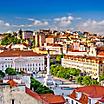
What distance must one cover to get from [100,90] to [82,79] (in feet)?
52.7

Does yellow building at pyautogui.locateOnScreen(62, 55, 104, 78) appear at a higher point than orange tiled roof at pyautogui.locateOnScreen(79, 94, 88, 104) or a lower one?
lower

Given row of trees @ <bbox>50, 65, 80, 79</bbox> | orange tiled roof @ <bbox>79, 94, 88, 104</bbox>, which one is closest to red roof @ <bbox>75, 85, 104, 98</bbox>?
orange tiled roof @ <bbox>79, 94, 88, 104</bbox>

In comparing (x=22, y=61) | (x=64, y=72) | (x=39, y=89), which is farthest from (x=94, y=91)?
(x=22, y=61)

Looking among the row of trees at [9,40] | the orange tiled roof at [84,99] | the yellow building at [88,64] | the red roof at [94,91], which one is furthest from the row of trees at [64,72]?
the row of trees at [9,40]

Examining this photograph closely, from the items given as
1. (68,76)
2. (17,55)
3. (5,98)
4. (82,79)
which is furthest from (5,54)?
(5,98)

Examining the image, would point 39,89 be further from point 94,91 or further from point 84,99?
point 84,99

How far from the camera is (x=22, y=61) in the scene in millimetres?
44125

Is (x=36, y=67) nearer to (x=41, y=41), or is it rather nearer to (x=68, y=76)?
(x=68, y=76)

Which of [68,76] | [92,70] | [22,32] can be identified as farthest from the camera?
[22,32]

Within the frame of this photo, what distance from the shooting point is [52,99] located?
12070 millimetres

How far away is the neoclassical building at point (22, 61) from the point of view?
43.7 m

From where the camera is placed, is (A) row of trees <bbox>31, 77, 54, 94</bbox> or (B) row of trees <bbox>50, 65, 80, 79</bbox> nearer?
(A) row of trees <bbox>31, 77, 54, 94</bbox>

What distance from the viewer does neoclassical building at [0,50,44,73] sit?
4369cm

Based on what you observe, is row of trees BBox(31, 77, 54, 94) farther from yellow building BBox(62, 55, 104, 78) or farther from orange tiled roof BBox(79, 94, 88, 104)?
yellow building BBox(62, 55, 104, 78)
